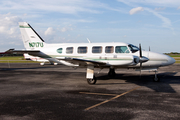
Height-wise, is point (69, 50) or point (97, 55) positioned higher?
point (69, 50)

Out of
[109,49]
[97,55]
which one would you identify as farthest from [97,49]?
[109,49]

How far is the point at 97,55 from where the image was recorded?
12586 millimetres

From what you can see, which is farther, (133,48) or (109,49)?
(109,49)

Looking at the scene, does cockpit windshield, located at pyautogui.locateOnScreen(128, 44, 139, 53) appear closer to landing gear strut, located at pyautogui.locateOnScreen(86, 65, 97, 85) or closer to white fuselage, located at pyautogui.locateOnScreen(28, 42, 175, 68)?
white fuselage, located at pyautogui.locateOnScreen(28, 42, 175, 68)

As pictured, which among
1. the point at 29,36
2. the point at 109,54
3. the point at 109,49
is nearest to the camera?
the point at 109,54

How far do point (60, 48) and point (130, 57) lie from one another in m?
6.40

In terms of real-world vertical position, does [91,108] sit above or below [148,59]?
below

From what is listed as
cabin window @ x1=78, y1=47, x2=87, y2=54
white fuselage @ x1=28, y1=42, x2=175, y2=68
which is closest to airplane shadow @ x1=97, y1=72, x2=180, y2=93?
white fuselage @ x1=28, y1=42, x2=175, y2=68

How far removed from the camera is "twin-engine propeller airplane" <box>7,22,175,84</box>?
1129cm

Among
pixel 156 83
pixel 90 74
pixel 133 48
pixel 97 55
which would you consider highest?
pixel 133 48

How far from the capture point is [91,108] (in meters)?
6.67

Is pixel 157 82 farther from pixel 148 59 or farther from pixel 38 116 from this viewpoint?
pixel 38 116

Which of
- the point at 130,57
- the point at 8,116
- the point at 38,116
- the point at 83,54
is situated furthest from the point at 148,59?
the point at 8,116

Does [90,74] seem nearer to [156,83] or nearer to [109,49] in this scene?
[109,49]
